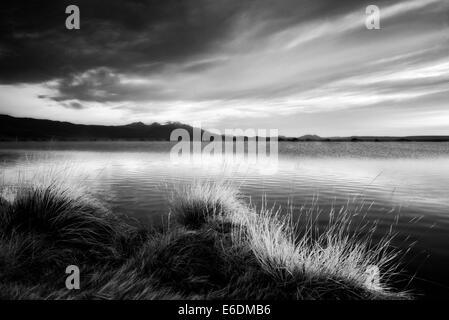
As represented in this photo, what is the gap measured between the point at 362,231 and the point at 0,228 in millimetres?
9208

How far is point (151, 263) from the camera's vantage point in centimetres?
484

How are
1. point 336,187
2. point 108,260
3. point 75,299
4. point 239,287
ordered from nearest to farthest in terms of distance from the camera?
point 75,299 → point 239,287 → point 108,260 → point 336,187

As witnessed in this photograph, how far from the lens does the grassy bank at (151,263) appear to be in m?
4.11

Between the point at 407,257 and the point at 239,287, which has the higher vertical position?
the point at 239,287

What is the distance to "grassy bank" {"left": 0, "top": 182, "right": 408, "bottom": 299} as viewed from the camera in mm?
4109

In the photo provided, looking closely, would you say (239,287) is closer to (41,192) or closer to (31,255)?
(31,255)

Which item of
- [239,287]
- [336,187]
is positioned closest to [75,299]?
[239,287]

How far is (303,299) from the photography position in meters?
4.16

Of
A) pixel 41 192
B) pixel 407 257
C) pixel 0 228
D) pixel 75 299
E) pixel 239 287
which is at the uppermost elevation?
pixel 41 192
